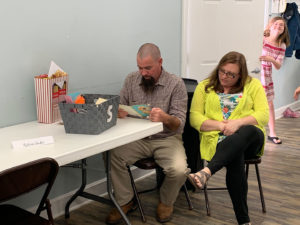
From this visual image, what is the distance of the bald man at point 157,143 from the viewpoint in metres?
2.48

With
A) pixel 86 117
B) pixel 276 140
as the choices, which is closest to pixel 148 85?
pixel 86 117

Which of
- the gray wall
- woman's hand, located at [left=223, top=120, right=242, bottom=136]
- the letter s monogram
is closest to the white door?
the gray wall

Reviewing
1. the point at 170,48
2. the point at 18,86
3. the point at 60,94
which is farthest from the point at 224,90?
the point at 18,86

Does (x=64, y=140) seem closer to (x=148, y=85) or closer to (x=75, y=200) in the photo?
(x=148, y=85)

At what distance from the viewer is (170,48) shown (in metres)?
3.35

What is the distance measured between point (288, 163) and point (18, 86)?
8.44 feet

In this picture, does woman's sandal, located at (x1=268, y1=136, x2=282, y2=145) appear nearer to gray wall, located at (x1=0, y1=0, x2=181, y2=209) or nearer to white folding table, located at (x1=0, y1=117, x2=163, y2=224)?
gray wall, located at (x1=0, y1=0, x2=181, y2=209)

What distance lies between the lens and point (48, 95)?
7.37 feet

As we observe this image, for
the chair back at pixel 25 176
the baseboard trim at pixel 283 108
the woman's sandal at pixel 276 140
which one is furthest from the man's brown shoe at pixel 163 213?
the baseboard trim at pixel 283 108

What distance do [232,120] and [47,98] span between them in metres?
1.19

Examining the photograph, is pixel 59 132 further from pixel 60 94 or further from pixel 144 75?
pixel 144 75

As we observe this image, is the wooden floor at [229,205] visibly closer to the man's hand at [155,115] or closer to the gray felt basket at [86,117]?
the man's hand at [155,115]

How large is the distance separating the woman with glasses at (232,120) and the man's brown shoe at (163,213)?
0.43m

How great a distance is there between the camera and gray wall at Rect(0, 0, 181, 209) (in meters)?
2.23
